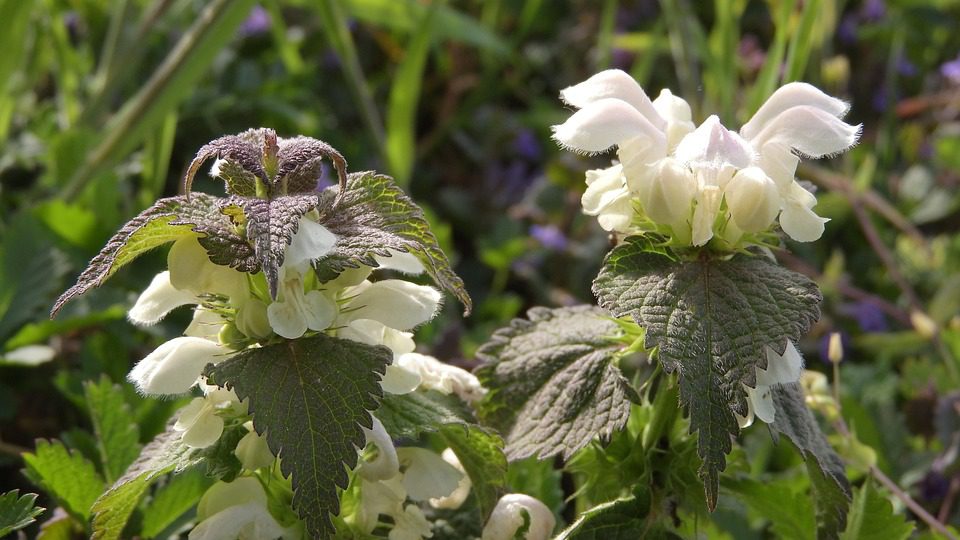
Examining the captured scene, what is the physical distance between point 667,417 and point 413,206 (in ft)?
0.80

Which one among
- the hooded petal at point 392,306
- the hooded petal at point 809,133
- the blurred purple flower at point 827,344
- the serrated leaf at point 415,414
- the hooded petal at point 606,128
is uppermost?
the hooded petal at point 606,128

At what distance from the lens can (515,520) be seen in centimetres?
73

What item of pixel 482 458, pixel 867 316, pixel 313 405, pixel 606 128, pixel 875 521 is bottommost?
pixel 867 316

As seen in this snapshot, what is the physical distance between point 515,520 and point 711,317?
0.20 m

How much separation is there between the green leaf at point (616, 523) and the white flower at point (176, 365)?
26 cm

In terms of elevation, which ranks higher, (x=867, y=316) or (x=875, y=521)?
(x=875, y=521)

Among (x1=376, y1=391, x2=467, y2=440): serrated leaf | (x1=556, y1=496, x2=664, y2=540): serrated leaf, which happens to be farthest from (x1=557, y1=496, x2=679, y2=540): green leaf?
(x1=376, y1=391, x2=467, y2=440): serrated leaf

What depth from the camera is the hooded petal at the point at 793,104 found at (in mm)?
740

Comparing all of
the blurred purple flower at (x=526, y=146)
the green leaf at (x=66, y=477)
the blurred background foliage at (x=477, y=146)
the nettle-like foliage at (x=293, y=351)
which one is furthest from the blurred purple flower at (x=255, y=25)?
the nettle-like foliage at (x=293, y=351)

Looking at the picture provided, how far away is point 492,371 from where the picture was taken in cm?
79

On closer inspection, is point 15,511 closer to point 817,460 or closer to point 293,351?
point 293,351

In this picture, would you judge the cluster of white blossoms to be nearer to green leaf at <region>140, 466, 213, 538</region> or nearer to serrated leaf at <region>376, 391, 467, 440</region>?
serrated leaf at <region>376, 391, 467, 440</region>

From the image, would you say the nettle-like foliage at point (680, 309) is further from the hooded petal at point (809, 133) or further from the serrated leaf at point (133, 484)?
the serrated leaf at point (133, 484)

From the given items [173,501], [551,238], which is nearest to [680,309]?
[173,501]
